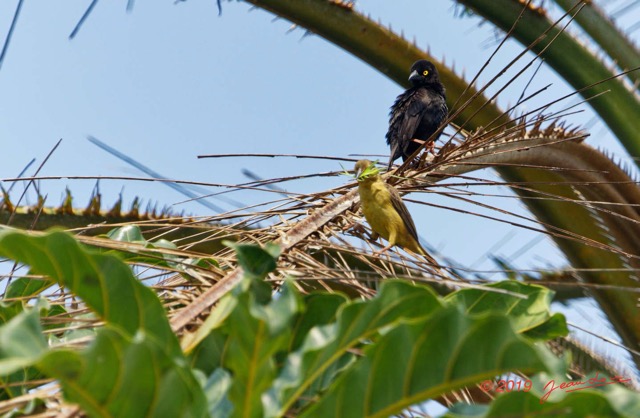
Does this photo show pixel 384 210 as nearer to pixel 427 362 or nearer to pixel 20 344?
pixel 427 362

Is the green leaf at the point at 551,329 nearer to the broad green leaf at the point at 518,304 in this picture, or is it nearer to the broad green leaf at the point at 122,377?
the broad green leaf at the point at 518,304

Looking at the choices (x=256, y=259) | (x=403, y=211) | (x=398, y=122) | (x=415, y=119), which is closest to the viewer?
(x=256, y=259)

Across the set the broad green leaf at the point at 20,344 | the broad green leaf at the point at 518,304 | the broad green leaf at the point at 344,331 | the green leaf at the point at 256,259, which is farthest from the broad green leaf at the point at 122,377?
the broad green leaf at the point at 518,304

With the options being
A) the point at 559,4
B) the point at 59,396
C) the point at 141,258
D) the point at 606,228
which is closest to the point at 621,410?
the point at 59,396

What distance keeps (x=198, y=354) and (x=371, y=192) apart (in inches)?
56.2

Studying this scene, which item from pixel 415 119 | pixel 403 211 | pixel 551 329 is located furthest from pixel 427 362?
pixel 415 119

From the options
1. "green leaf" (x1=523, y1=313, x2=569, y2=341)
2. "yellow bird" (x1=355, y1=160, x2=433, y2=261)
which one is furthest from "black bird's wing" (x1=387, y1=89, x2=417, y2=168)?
"green leaf" (x1=523, y1=313, x2=569, y2=341)

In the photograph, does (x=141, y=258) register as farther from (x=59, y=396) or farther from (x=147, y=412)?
(x=147, y=412)

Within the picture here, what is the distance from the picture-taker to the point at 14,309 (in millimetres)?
1862

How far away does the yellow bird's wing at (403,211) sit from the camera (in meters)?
3.04

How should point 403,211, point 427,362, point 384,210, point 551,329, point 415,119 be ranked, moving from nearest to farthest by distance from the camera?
1. point 427,362
2. point 551,329
3. point 384,210
4. point 403,211
5. point 415,119

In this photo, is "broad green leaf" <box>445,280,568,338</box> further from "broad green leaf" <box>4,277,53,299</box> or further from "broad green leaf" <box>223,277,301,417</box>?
"broad green leaf" <box>4,277,53,299</box>

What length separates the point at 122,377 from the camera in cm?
108

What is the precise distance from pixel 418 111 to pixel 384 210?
7.51 ft
